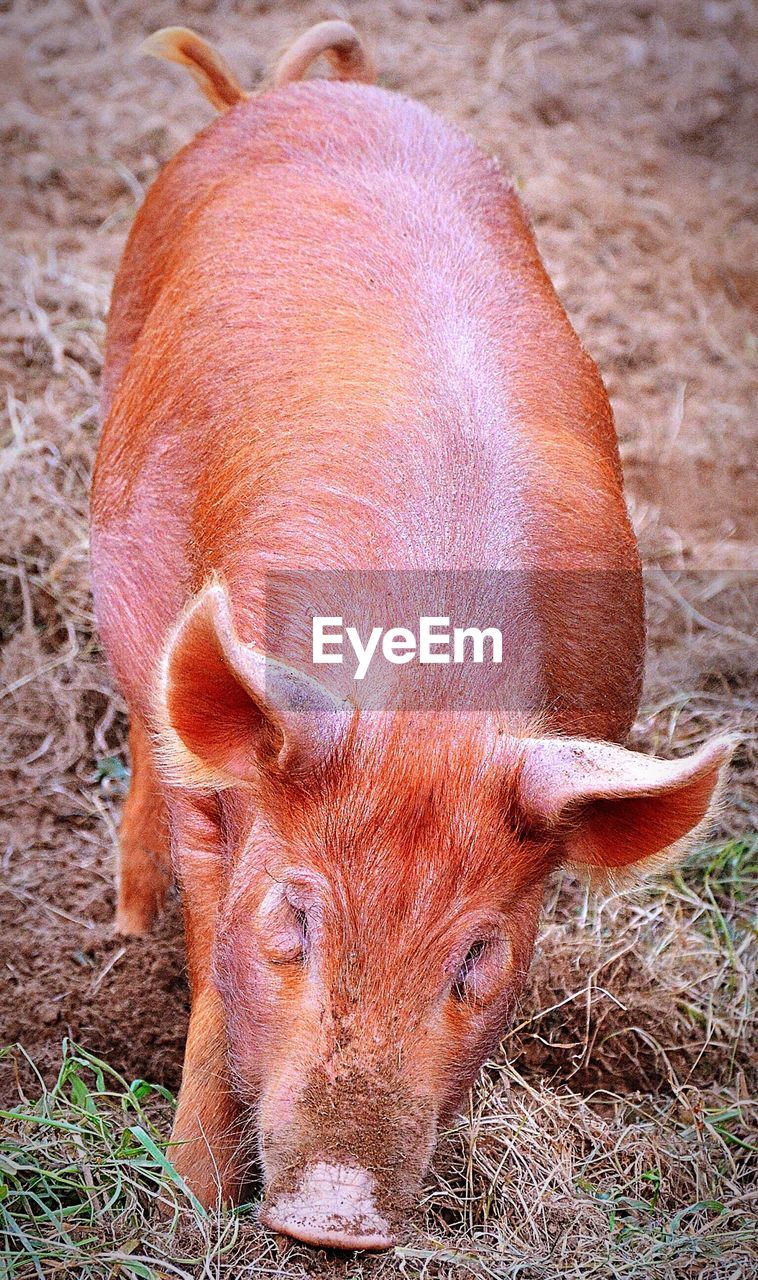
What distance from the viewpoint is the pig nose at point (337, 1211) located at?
87.3 inches

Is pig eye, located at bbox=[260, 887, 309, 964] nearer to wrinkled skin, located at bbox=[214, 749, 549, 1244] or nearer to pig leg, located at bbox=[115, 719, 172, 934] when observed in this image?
wrinkled skin, located at bbox=[214, 749, 549, 1244]

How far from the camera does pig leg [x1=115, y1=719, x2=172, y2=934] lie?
3648 millimetres

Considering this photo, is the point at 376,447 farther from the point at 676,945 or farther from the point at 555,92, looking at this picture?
the point at 555,92

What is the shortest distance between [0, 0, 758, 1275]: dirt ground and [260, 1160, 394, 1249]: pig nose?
1.11 meters

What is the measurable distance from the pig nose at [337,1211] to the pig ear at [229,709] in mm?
621

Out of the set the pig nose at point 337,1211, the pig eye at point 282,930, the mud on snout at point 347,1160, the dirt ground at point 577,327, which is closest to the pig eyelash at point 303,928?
the pig eye at point 282,930

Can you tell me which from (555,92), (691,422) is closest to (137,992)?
(691,422)

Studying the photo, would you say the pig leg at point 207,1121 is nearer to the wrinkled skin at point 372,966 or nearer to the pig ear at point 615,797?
the wrinkled skin at point 372,966

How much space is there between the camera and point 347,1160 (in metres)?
2.23

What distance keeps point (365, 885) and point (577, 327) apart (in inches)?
141

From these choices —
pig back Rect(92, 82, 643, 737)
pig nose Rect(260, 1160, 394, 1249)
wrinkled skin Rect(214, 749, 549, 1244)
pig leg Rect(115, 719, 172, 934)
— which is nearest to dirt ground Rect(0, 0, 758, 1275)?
pig leg Rect(115, 719, 172, 934)

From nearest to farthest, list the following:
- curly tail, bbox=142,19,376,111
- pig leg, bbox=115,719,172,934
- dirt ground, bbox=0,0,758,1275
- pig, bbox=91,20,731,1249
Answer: pig, bbox=91,20,731,1249
dirt ground, bbox=0,0,758,1275
pig leg, bbox=115,719,172,934
curly tail, bbox=142,19,376,111

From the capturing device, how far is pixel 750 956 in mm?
3791

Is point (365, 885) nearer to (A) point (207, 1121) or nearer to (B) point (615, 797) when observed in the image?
(B) point (615, 797)
